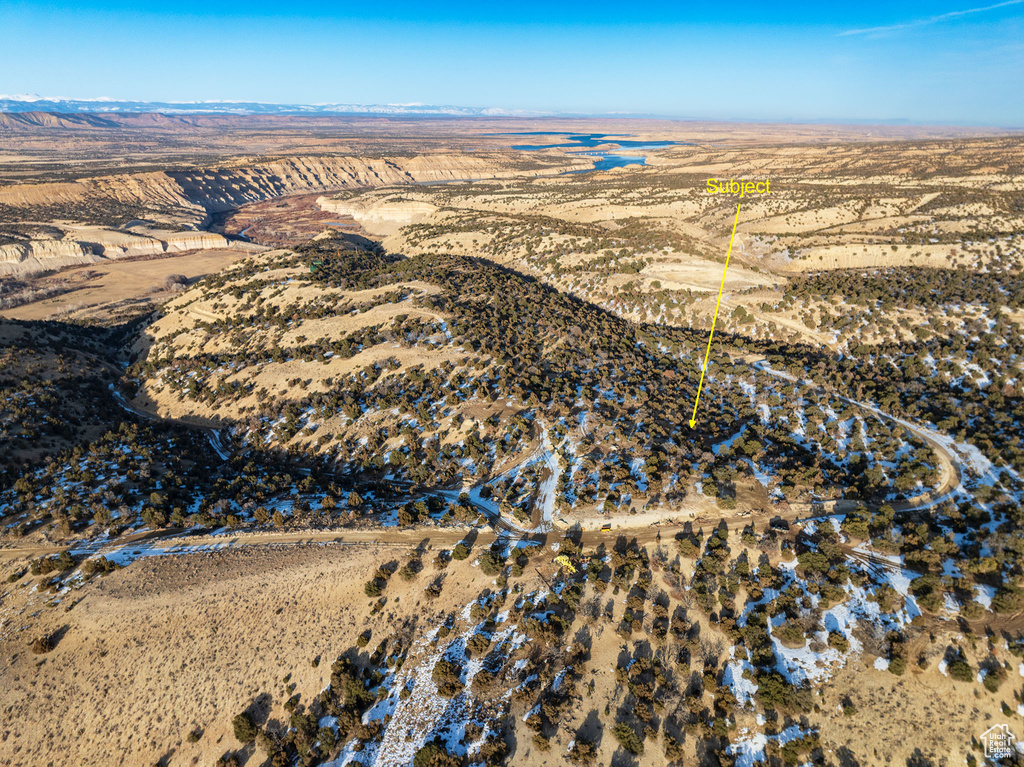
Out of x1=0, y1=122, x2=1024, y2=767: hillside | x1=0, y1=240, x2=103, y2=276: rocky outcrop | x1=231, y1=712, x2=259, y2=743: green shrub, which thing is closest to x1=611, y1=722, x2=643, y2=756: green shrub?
x1=0, y1=122, x2=1024, y2=767: hillside

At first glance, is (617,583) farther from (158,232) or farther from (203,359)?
(158,232)

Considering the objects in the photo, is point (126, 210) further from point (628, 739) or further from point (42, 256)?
point (628, 739)

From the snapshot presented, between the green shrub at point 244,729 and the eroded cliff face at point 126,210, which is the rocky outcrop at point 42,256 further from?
the green shrub at point 244,729

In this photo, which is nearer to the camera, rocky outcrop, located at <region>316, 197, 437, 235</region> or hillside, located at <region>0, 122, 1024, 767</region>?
hillside, located at <region>0, 122, 1024, 767</region>

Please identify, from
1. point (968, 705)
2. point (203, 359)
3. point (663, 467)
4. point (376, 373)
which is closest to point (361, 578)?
point (663, 467)

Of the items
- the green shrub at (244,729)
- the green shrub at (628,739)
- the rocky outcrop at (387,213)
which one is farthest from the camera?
the rocky outcrop at (387,213)

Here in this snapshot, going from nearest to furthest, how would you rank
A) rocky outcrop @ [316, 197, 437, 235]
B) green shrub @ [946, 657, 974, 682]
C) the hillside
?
green shrub @ [946, 657, 974, 682]
the hillside
rocky outcrop @ [316, 197, 437, 235]

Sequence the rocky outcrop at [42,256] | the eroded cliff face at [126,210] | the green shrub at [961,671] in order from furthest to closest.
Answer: the eroded cliff face at [126,210] < the rocky outcrop at [42,256] < the green shrub at [961,671]

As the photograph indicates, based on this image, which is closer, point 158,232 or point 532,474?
point 532,474

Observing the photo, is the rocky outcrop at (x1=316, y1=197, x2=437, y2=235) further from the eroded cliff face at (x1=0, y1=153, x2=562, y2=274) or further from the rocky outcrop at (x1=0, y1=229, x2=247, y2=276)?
the rocky outcrop at (x1=0, y1=229, x2=247, y2=276)

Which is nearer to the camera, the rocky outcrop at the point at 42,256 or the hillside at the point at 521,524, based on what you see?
the hillside at the point at 521,524

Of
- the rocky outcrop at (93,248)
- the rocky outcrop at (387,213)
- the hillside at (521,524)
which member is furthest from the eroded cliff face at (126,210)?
the hillside at (521,524)
